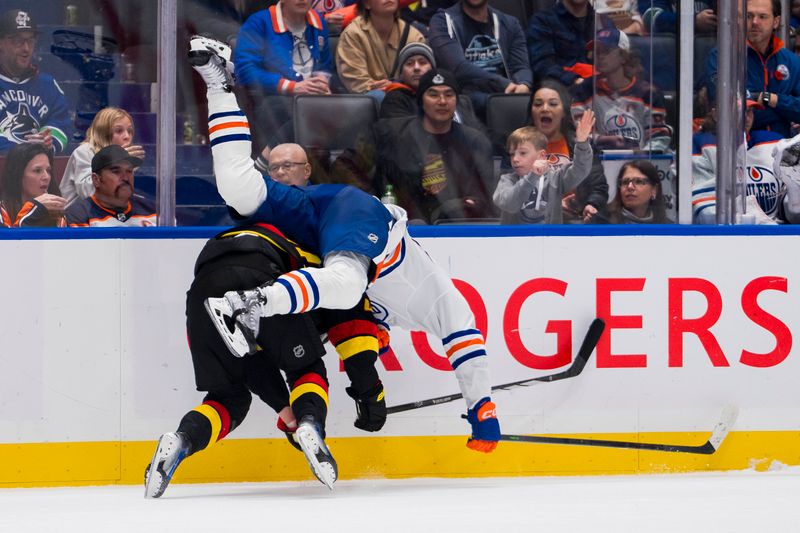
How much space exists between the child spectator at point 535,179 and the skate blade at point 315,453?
3.38 ft

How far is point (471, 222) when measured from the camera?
12.4ft

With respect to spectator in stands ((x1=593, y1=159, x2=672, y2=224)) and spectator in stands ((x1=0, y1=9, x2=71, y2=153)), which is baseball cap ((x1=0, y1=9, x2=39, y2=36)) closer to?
spectator in stands ((x1=0, y1=9, x2=71, y2=153))

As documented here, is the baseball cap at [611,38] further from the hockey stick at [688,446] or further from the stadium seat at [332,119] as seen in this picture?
the hockey stick at [688,446]

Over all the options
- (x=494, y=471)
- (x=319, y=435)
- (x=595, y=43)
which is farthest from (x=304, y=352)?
(x=595, y=43)

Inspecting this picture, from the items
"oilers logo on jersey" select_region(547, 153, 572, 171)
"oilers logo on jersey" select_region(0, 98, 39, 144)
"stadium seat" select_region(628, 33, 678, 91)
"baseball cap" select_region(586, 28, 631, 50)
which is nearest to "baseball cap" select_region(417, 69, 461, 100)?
"oilers logo on jersey" select_region(547, 153, 572, 171)

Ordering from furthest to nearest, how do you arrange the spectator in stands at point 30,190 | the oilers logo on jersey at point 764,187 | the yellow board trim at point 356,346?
1. the oilers logo on jersey at point 764,187
2. the spectator in stands at point 30,190
3. the yellow board trim at point 356,346

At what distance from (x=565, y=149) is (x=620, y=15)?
1.48ft

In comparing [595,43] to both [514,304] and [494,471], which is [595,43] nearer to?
[514,304]

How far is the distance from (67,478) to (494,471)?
1.30 meters

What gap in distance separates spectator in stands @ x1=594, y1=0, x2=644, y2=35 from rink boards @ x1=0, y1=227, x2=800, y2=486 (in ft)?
2.11

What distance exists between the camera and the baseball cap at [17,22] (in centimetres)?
362

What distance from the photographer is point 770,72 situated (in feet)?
13.7

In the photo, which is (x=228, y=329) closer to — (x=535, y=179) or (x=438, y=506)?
(x=438, y=506)

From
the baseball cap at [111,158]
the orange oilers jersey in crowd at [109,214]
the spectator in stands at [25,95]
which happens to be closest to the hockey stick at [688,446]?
the orange oilers jersey in crowd at [109,214]
